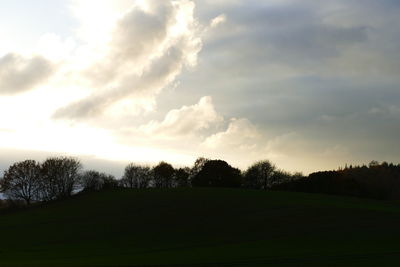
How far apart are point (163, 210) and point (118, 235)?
46.9 ft

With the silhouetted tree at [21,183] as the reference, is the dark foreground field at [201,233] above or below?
below

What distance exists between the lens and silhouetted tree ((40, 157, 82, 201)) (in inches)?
4444

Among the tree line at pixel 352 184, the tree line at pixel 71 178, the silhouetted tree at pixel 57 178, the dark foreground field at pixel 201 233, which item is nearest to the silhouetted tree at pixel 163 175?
the tree line at pixel 71 178

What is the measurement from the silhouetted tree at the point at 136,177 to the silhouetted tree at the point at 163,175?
2.23m

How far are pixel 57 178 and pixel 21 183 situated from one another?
368 inches

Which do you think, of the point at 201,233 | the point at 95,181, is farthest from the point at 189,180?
the point at 201,233

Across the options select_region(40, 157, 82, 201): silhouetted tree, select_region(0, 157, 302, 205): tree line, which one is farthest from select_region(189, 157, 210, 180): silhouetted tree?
select_region(40, 157, 82, 201): silhouetted tree

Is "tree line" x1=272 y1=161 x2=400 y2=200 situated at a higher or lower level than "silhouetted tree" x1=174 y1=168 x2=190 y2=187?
lower

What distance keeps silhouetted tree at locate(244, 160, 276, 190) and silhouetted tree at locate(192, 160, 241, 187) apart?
34.3ft

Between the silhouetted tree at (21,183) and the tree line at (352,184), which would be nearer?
the tree line at (352,184)

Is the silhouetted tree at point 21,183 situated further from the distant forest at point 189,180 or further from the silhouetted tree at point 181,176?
the silhouetted tree at point 181,176

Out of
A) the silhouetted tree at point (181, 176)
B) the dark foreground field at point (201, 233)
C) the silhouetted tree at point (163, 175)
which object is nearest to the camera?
the dark foreground field at point (201, 233)

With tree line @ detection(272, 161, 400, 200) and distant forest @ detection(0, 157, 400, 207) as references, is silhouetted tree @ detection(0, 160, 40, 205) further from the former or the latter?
tree line @ detection(272, 161, 400, 200)

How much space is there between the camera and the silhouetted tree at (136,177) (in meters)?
143
